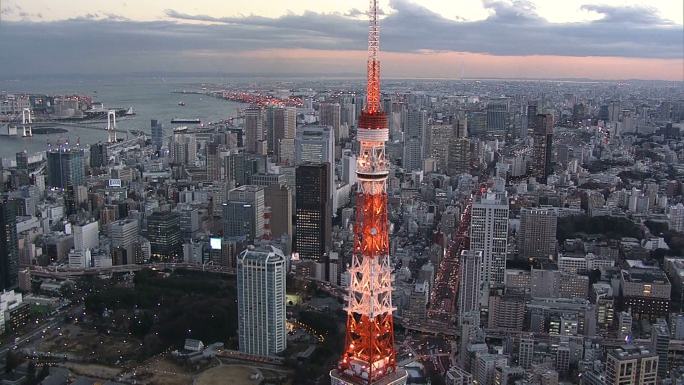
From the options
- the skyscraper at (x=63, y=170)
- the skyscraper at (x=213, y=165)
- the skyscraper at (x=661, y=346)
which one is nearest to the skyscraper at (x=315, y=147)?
the skyscraper at (x=213, y=165)

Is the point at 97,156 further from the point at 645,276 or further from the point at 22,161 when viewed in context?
the point at 645,276

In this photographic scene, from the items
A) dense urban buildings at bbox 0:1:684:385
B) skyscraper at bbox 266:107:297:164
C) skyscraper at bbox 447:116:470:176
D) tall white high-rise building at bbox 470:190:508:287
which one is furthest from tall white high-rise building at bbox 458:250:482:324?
skyscraper at bbox 266:107:297:164

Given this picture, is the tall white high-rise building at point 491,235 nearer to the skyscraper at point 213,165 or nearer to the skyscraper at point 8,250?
the skyscraper at point 8,250

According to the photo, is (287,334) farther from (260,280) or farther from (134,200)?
(134,200)

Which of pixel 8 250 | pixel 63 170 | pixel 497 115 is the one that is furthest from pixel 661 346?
pixel 497 115

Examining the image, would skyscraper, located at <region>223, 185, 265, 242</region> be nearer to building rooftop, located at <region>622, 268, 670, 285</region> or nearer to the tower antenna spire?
building rooftop, located at <region>622, 268, 670, 285</region>
